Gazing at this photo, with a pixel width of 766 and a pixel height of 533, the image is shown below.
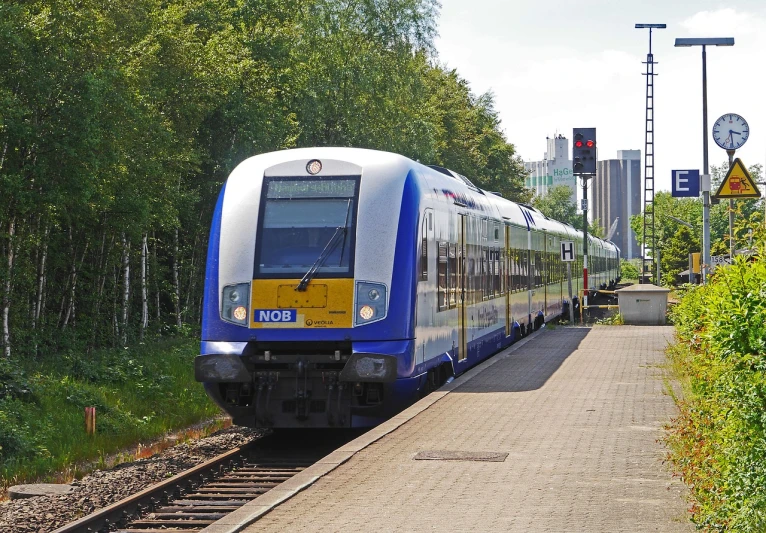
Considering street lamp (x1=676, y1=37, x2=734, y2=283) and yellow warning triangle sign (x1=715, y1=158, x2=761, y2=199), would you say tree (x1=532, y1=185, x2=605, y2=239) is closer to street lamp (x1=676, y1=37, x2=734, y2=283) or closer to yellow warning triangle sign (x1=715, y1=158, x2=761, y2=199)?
street lamp (x1=676, y1=37, x2=734, y2=283)

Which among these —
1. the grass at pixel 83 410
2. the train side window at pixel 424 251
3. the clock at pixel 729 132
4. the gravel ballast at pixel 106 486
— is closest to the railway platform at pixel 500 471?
the train side window at pixel 424 251

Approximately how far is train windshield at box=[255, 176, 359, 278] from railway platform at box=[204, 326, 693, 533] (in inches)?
78.8

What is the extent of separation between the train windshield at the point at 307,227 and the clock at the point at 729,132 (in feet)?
26.9

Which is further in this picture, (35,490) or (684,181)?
(684,181)

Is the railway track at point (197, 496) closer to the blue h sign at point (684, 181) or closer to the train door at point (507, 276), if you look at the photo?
the train door at point (507, 276)

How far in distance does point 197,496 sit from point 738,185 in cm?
1011

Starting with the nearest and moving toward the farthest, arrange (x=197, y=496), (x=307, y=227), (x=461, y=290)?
(x=197, y=496) < (x=307, y=227) < (x=461, y=290)

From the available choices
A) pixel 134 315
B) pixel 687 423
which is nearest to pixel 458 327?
pixel 687 423

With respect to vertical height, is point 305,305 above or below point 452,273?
below

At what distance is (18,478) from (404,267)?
4855 mm

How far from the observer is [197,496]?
35.7 ft

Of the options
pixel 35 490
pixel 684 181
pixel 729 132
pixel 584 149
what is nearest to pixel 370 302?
pixel 35 490

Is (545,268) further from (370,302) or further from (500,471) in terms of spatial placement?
(500,471)

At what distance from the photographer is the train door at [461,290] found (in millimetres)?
17406
